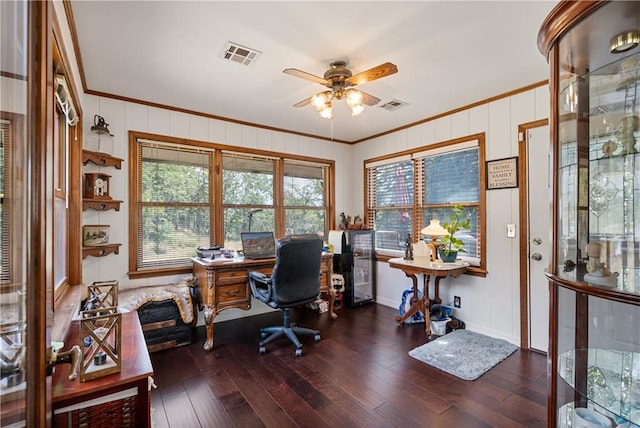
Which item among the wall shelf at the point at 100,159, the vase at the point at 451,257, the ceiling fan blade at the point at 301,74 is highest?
the ceiling fan blade at the point at 301,74

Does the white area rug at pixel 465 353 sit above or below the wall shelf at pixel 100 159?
below

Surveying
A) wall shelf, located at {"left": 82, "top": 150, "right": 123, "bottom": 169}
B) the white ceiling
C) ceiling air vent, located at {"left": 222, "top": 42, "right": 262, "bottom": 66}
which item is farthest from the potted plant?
wall shelf, located at {"left": 82, "top": 150, "right": 123, "bottom": 169}

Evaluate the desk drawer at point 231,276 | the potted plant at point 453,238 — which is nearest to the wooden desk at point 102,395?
the desk drawer at point 231,276

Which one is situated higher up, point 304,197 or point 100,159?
point 100,159

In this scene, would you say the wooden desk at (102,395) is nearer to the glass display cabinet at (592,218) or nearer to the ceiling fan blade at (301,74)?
the glass display cabinet at (592,218)

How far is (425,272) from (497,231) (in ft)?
2.84

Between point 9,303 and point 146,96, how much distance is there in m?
3.04

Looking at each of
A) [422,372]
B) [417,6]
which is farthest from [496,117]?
[422,372]

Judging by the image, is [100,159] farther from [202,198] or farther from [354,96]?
[354,96]

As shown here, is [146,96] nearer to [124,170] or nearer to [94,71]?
[94,71]

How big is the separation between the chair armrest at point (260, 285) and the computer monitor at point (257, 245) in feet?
0.96

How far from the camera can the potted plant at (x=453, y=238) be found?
11.3 ft

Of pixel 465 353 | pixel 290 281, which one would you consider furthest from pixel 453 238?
pixel 290 281

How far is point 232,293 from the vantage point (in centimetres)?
317
